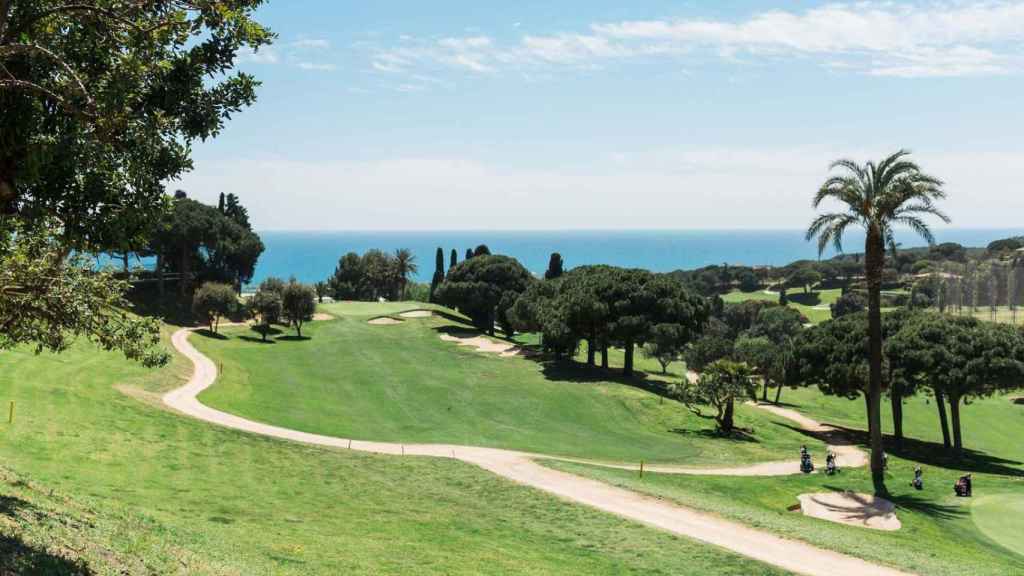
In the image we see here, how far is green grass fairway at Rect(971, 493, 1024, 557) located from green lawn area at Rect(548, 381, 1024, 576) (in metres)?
0.03

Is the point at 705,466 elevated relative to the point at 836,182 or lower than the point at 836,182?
lower

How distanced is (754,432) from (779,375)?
23.2 meters

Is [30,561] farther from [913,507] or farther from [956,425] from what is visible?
[956,425]

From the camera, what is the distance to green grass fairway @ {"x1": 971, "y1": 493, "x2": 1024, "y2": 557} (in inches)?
1067

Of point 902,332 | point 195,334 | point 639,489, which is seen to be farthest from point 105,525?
point 195,334

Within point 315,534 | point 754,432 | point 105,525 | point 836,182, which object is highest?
point 836,182

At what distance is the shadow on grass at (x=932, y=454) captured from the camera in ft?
145

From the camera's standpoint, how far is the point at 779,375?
231 feet

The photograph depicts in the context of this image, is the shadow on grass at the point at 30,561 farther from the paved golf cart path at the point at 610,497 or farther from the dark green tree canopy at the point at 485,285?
the dark green tree canopy at the point at 485,285

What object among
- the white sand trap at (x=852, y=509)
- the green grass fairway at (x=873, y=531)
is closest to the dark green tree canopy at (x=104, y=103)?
the green grass fairway at (x=873, y=531)

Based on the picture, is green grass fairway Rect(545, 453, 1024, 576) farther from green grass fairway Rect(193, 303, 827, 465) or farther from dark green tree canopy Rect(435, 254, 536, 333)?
dark green tree canopy Rect(435, 254, 536, 333)

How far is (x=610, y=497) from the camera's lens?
2925cm

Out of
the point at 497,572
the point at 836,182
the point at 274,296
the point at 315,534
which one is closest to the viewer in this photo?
the point at 497,572

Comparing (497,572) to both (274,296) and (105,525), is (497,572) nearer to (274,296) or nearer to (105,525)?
(105,525)
